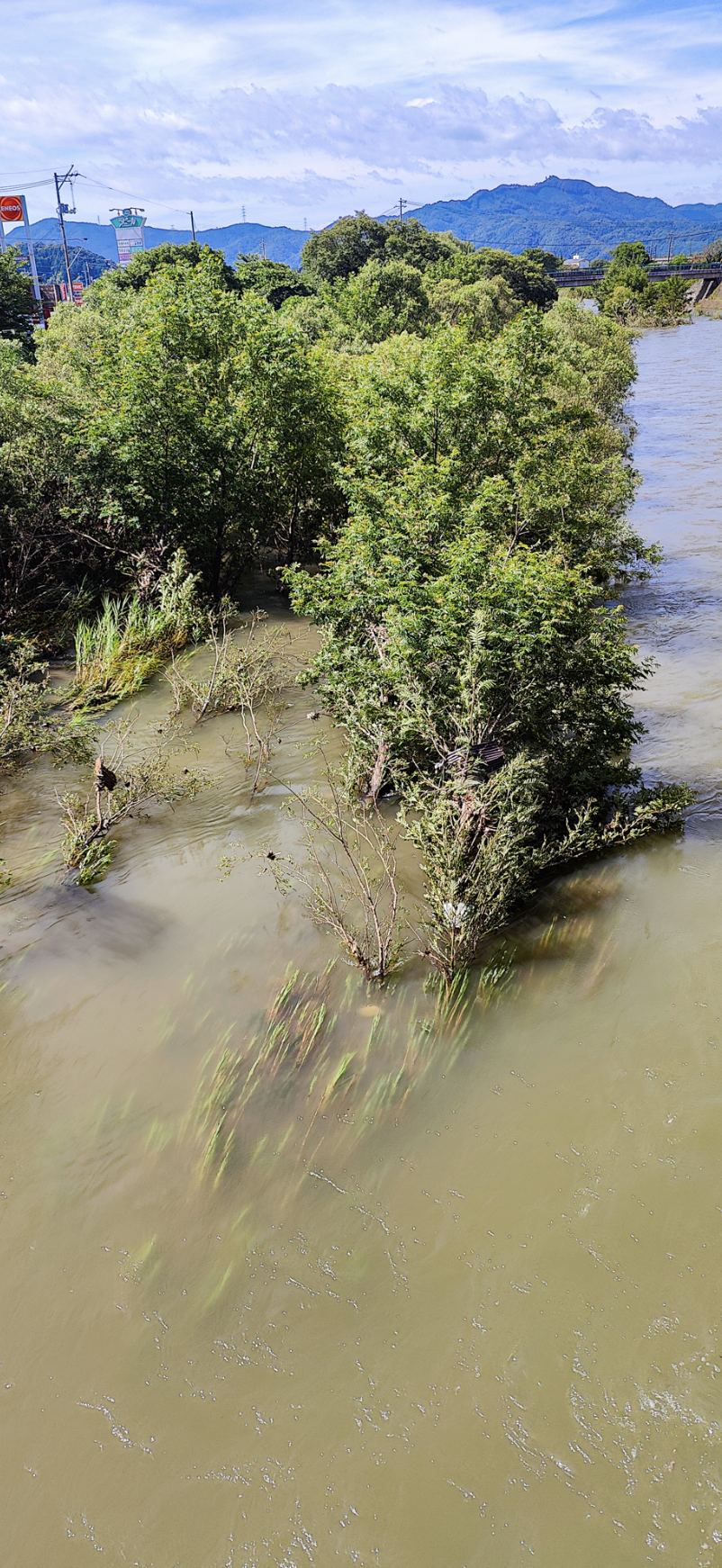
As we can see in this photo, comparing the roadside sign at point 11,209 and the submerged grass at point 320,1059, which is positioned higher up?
the roadside sign at point 11,209

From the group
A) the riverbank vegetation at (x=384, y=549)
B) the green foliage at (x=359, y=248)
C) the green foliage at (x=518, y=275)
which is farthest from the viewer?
the green foliage at (x=518, y=275)

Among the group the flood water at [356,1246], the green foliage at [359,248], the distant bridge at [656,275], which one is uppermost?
the distant bridge at [656,275]

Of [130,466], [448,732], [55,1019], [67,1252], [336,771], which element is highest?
[130,466]

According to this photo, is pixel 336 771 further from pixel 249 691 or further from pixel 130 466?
pixel 130 466

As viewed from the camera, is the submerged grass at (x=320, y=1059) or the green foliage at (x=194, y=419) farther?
the green foliage at (x=194, y=419)

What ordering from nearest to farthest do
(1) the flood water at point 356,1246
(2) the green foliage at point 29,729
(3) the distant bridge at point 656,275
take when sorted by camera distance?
1. (1) the flood water at point 356,1246
2. (2) the green foliage at point 29,729
3. (3) the distant bridge at point 656,275

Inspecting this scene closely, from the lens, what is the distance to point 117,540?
18.6 metres

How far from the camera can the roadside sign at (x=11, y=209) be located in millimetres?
81438

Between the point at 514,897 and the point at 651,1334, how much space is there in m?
4.22

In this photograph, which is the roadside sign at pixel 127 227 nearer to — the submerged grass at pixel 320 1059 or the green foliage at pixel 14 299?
the green foliage at pixel 14 299

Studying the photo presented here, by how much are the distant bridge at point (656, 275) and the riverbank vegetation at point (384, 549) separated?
4578 inches

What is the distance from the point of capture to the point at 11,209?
81625 mm

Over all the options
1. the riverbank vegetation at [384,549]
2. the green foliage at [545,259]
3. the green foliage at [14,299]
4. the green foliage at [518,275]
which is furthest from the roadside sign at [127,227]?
the riverbank vegetation at [384,549]

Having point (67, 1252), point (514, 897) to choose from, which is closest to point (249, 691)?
point (514, 897)
